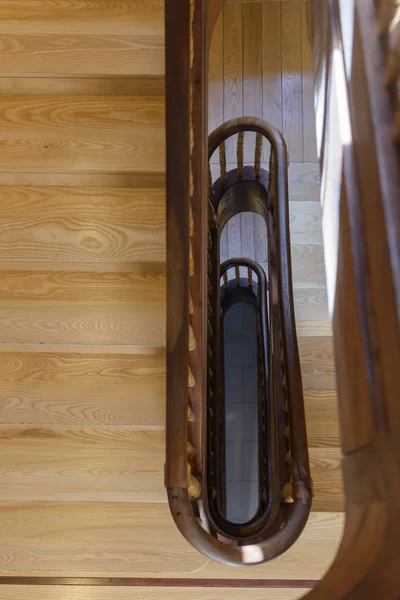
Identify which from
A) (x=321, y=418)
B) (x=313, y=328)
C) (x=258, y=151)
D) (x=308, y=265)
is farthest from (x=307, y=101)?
(x=321, y=418)

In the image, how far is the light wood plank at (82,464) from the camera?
2.17 meters

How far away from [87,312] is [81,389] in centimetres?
28

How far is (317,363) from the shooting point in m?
2.91

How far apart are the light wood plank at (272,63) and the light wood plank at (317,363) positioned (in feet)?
6.62

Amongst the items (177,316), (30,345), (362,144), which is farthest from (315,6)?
(30,345)

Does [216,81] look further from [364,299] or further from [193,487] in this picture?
[364,299]

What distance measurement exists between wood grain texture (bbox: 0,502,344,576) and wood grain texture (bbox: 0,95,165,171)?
1.16 meters

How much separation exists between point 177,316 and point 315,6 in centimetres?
76

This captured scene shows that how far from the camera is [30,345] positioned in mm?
2145

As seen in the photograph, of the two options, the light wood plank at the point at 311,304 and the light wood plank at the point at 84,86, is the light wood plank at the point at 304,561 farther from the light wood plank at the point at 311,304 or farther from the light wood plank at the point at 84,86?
the light wood plank at the point at 84,86

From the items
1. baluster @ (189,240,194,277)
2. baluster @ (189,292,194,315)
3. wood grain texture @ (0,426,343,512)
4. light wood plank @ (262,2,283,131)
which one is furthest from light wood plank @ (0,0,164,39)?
light wood plank @ (262,2,283,131)

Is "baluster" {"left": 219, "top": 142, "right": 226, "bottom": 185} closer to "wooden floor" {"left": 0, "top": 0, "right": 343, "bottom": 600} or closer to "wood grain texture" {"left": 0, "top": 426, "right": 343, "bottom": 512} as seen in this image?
"wooden floor" {"left": 0, "top": 0, "right": 343, "bottom": 600}

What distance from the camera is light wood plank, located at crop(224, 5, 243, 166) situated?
4.54m

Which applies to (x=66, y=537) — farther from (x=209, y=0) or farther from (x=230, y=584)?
(x=209, y=0)
